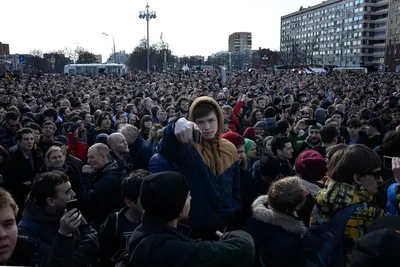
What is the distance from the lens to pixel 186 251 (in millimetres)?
1965

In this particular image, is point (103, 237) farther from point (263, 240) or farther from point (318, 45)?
point (318, 45)

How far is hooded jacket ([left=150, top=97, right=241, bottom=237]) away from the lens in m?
2.78

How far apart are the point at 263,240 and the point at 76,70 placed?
6513 cm

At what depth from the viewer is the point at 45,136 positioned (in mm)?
6672

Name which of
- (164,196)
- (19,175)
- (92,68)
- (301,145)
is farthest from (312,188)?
(92,68)

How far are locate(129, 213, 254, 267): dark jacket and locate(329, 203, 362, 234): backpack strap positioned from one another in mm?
938

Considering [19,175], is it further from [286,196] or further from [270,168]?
[286,196]

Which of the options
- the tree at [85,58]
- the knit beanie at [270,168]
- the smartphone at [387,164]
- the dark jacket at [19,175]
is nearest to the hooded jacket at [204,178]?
the knit beanie at [270,168]

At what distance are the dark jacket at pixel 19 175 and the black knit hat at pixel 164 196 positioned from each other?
3.92 metres

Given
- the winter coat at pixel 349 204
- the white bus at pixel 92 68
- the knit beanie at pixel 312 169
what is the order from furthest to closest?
the white bus at pixel 92 68, the knit beanie at pixel 312 169, the winter coat at pixel 349 204

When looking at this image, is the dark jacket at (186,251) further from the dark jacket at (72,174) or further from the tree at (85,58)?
the tree at (85,58)

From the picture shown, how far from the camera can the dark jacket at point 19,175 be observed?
18.0 feet

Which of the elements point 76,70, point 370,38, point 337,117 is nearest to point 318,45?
point 370,38

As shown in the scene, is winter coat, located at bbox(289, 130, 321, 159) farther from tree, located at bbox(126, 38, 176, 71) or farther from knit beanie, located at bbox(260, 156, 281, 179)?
tree, located at bbox(126, 38, 176, 71)
